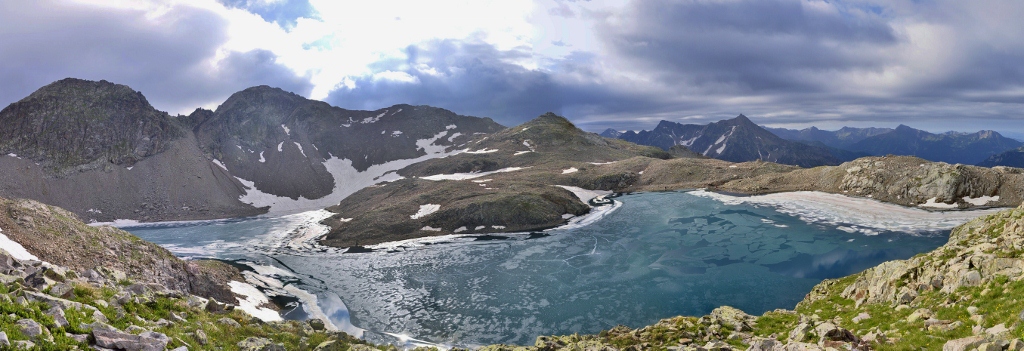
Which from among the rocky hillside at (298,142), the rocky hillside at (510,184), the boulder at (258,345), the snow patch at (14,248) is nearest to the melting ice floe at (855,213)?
the rocky hillside at (510,184)

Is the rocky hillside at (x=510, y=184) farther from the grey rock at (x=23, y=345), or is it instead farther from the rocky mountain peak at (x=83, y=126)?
the rocky mountain peak at (x=83, y=126)

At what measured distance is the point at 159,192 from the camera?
124m

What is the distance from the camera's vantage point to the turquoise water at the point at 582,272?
3828 cm

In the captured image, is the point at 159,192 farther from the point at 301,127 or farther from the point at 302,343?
the point at 302,343

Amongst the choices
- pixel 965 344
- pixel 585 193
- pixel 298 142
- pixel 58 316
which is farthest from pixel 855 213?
pixel 298 142

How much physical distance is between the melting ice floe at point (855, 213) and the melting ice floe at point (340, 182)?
110 metres

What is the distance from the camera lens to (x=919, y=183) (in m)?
77.2

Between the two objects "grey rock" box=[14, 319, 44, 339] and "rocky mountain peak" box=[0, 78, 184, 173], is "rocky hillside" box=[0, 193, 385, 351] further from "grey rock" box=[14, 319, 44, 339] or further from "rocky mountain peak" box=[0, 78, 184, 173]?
"rocky mountain peak" box=[0, 78, 184, 173]

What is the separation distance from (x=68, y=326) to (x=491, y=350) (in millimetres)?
17412

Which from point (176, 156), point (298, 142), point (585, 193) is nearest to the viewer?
point (585, 193)

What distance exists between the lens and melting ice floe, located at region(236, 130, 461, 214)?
135 meters

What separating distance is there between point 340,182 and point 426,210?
82.7m

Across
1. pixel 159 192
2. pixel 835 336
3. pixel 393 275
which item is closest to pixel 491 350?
pixel 835 336

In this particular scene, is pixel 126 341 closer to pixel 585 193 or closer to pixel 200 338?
pixel 200 338
